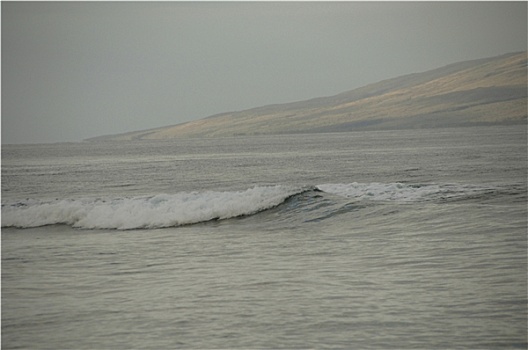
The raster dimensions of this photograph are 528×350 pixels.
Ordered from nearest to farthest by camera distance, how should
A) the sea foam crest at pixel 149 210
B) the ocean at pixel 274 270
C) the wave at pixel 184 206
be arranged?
the ocean at pixel 274 270, the sea foam crest at pixel 149 210, the wave at pixel 184 206

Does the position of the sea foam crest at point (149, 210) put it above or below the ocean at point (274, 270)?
above

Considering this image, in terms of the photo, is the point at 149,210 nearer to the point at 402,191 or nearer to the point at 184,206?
the point at 184,206

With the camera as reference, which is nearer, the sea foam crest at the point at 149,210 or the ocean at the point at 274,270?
the ocean at the point at 274,270

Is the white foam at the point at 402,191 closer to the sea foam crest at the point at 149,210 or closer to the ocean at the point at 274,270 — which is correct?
the ocean at the point at 274,270

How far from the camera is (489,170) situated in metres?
39.0

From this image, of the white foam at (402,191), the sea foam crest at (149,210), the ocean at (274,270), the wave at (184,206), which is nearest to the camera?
the ocean at (274,270)

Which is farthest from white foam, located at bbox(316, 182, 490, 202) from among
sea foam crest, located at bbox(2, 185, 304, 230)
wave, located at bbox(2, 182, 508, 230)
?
sea foam crest, located at bbox(2, 185, 304, 230)

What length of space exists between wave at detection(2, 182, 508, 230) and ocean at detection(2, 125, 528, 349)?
0.08 metres

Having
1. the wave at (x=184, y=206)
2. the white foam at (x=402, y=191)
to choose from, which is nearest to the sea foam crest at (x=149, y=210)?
the wave at (x=184, y=206)

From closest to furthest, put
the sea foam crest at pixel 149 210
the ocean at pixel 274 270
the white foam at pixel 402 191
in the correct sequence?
the ocean at pixel 274 270
the sea foam crest at pixel 149 210
the white foam at pixel 402 191

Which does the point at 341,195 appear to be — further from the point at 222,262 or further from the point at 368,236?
the point at 222,262

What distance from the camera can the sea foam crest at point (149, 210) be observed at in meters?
24.6

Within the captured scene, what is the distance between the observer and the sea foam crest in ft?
80.6

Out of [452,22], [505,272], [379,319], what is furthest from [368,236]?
[452,22]
